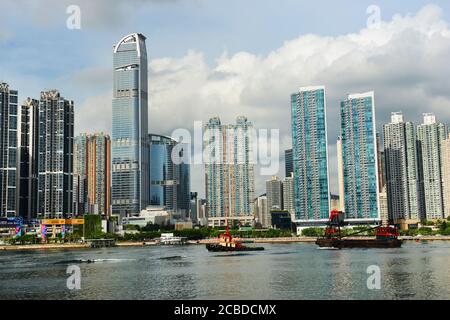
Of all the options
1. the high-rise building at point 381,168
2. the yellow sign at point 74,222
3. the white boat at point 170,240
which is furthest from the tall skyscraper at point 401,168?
the yellow sign at point 74,222

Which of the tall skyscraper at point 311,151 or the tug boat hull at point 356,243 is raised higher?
the tall skyscraper at point 311,151

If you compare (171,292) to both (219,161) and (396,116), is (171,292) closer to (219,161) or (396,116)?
(219,161)

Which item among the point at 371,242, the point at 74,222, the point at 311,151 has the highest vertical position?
the point at 311,151

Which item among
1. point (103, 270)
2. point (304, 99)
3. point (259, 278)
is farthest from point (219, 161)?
point (259, 278)

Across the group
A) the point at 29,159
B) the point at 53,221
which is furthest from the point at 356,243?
the point at 29,159

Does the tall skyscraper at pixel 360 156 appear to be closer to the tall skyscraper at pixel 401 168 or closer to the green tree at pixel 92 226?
the tall skyscraper at pixel 401 168

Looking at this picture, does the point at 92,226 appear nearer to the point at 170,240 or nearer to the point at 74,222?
the point at 74,222
